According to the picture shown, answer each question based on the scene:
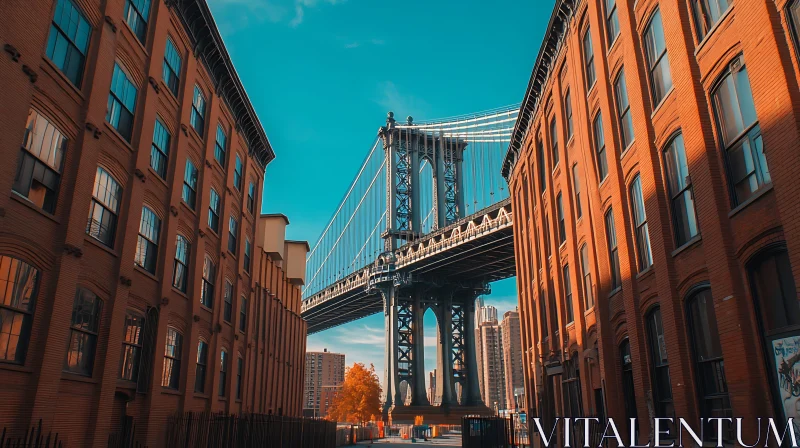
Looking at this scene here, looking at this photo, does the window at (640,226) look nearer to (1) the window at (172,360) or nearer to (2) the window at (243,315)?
(1) the window at (172,360)

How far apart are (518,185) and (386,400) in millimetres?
39207

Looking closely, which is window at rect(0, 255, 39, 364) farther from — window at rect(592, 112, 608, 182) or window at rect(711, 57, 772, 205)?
window at rect(592, 112, 608, 182)

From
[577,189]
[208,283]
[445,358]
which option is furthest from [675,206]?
[445,358]

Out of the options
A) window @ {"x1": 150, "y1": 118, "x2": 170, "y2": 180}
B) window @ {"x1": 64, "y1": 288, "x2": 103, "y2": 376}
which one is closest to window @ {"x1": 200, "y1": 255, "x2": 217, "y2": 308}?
window @ {"x1": 150, "y1": 118, "x2": 170, "y2": 180}

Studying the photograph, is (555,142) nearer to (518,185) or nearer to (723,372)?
(518,185)

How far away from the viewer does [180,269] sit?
21.0 meters

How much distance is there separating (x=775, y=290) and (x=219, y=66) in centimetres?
2007

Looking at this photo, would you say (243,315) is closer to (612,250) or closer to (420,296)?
(612,250)

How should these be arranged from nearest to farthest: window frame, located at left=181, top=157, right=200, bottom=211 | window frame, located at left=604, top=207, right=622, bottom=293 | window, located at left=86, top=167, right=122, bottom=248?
window, located at left=86, top=167, right=122, bottom=248 < window frame, located at left=604, top=207, right=622, bottom=293 < window frame, located at left=181, top=157, right=200, bottom=211

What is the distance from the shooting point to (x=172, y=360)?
2020 cm

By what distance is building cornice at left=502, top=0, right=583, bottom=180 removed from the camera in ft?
75.3

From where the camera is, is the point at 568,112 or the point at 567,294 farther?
the point at 567,294

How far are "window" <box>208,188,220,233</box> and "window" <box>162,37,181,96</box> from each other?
15.5ft


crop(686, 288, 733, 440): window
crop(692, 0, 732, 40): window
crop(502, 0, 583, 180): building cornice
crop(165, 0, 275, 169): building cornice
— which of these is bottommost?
crop(686, 288, 733, 440): window
